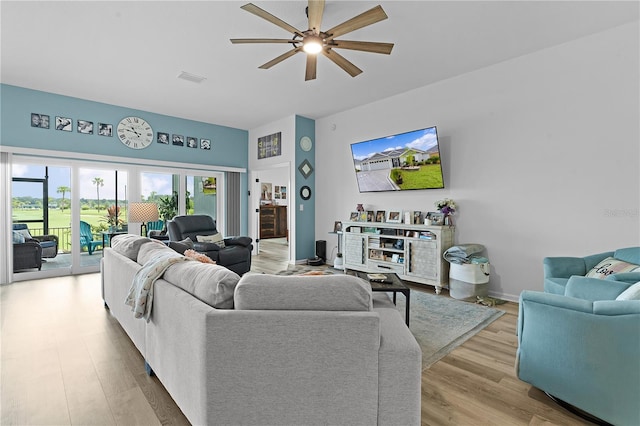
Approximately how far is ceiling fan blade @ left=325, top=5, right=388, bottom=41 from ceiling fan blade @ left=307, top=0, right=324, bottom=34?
0.46 feet

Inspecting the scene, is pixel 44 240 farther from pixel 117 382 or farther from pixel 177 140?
pixel 117 382

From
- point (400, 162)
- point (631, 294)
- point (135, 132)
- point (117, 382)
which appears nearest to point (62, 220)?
point (135, 132)

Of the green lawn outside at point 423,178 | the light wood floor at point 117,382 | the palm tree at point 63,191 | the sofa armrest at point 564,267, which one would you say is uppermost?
the green lawn outside at point 423,178

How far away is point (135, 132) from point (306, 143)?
3.06 m

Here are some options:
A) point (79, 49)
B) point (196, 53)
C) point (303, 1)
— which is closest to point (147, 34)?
point (196, 53)

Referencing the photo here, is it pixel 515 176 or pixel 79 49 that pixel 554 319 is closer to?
pixel 515 176

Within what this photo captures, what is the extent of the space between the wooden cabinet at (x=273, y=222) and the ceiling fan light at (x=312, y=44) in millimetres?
7038

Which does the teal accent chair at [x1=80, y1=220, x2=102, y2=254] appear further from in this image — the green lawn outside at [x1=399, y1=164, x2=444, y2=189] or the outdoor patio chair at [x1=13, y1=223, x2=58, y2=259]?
the green lawn outside at [x1=399, y1=164, x2=444, y2=189]

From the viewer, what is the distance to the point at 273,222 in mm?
9852

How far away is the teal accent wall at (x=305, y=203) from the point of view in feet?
19.4

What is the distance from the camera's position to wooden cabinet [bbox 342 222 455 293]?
399cm

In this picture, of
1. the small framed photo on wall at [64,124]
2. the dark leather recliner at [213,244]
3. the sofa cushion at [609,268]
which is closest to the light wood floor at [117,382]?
the sofa cushion at [609,268]

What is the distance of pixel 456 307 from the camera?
340cm

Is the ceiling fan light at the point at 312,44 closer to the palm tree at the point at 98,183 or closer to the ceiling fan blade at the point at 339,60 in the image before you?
the ceiling fan blade at the point at 339,60
